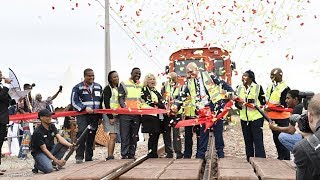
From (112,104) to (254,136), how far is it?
294 centimetres

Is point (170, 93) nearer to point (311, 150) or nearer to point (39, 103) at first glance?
point (39, 103)

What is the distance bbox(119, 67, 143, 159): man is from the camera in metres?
9.85

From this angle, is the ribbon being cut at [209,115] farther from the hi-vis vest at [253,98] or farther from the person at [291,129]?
the person at [291,129]

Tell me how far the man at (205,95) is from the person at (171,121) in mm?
672

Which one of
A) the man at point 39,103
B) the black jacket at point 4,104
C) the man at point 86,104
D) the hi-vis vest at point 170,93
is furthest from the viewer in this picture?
the man at point 39,103

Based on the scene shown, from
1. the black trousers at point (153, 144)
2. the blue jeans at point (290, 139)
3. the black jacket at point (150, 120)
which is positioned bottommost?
the black trousers at point (153, 144)

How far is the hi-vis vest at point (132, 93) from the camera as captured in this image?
32.6 feet

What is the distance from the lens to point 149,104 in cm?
1022

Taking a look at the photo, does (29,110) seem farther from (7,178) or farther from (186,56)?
(186,56)

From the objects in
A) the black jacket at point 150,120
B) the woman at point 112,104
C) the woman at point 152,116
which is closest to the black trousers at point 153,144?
the woman at point 152,116

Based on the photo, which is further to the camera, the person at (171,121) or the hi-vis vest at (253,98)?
the person at (171,121)

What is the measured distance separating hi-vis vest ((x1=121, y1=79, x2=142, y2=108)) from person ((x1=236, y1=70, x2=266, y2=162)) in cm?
206

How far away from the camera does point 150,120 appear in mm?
10031

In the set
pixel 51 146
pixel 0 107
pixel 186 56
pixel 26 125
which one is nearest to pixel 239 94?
pixel 51 146
